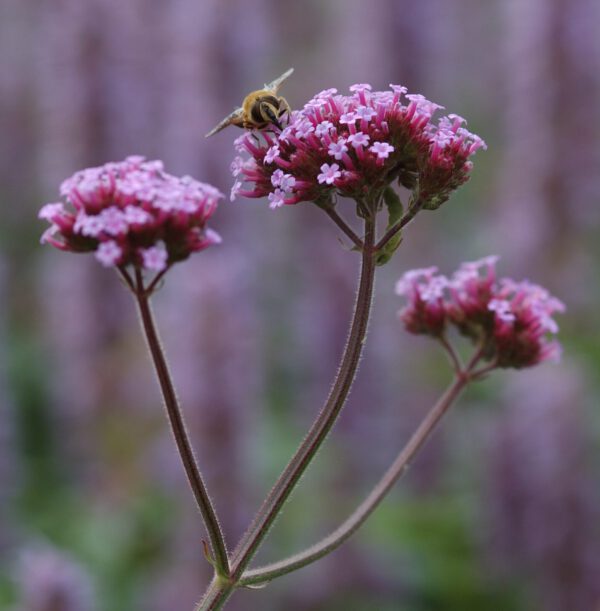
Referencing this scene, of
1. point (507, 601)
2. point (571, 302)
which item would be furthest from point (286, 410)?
point (507, 601)

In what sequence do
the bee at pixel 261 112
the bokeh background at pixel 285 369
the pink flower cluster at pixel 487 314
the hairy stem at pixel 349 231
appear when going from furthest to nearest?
1. the bokeh background at pixel 285 369
2. the pink flower cluster at pixel 487 314
3. the bee at pixel 261 112
4. the hairy stem at pixel 349 231

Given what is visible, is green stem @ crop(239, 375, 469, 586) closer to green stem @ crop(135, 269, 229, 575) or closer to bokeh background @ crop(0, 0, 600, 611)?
green stem @ crop(135, 269, 229, 575)

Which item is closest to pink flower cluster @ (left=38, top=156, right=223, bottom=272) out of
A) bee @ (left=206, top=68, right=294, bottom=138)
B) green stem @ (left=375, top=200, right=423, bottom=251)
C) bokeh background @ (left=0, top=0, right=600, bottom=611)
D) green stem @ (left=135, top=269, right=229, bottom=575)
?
green stem @ (left=135, top=269, right=229, bottom=575)

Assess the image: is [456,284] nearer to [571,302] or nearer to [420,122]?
[420,122]

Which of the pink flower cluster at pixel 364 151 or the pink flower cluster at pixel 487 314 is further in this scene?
the pink flower cluster at pixel 487 314

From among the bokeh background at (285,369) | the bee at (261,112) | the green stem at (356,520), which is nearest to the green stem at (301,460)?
the green stem at (356,520)

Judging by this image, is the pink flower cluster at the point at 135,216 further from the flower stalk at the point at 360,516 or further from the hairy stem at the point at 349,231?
the flower stalk at the point at 360,516
